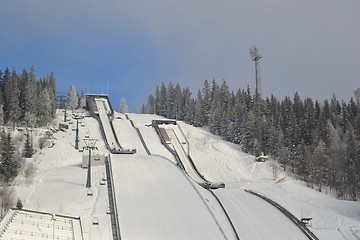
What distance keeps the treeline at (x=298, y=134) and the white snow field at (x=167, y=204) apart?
6.64 metres

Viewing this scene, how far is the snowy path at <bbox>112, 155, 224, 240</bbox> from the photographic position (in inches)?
1006

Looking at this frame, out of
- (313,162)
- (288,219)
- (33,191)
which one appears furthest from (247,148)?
(33,191)

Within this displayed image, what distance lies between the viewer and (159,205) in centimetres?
2936

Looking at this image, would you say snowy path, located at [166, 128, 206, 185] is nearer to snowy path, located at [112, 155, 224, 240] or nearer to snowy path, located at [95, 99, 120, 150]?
snowy path, located at [95, 99, 120, 150]

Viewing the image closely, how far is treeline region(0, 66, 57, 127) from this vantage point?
60.0m

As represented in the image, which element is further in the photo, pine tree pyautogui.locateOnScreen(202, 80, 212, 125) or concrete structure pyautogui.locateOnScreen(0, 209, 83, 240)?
pine tree pyautogui.locateOnScreen(202, 80, 212, 125)

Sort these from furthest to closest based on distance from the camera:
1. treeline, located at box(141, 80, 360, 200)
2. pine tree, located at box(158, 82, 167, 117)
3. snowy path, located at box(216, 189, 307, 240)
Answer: pine tree, located at box(158, 82, 167, 117)
treeline, located at box(141, 80, 360, 200)
snowy path, located at box(216, 189, 307, 240)

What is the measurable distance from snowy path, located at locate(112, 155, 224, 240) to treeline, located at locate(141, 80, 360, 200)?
19.4 meters

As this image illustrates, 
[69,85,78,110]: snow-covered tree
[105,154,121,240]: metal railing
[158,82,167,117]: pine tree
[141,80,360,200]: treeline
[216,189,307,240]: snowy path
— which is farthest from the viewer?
[69,85,78,110]: snow-covered tree

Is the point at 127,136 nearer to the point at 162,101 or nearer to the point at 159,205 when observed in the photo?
the point at 159,205

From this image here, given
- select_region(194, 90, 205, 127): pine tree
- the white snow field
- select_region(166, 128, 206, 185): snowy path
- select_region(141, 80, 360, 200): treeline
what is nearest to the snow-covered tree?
select_region(141, 80, 360, 200): treeline

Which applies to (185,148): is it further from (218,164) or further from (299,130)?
(299,130)

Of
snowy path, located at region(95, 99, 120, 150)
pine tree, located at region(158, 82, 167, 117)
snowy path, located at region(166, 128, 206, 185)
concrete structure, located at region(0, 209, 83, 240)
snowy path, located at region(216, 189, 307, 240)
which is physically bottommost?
snowy path, located at region(216, 189, 307, 240)

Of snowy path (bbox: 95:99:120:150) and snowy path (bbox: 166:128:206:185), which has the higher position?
snowy path (bbox: 95:99:120:150)
